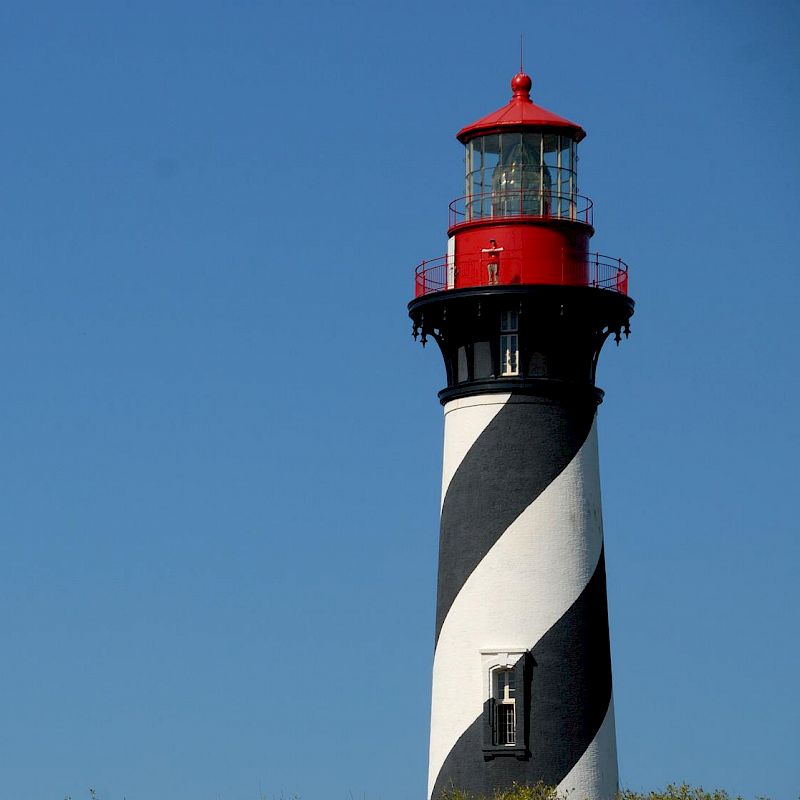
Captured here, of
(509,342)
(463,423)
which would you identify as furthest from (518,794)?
(509,342)

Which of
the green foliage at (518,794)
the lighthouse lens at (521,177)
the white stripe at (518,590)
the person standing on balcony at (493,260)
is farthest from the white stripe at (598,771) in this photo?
the lighthouse lens at (521,177)

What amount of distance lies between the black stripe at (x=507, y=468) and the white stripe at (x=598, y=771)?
2956 millimetres

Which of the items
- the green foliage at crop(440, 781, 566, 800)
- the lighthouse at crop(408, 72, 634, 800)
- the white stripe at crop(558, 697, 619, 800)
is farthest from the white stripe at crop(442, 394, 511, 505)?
the green foliage at crop(440, 781, 566, 800)

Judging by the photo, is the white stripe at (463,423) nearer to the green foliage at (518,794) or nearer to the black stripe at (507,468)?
the black stripe at (507,468)

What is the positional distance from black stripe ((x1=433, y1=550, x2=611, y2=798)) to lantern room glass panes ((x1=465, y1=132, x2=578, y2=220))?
577 centimetres

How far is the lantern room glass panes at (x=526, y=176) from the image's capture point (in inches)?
1770

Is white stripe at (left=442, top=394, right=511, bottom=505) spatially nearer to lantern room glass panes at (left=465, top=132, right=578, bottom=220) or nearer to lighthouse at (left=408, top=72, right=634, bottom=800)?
lighthouse at (left=408, top=72, right=634, bottom=800)

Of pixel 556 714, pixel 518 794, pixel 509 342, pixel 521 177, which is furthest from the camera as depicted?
pixel 521 177

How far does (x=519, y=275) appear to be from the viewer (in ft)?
146

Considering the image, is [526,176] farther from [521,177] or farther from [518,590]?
[518,590]

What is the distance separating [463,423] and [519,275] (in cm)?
234

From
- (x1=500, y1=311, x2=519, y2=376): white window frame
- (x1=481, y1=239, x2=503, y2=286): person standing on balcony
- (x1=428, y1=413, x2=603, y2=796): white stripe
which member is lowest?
(x1=428, y1=413, x2=603, y2=796): white stripe

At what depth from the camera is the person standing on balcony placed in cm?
4450

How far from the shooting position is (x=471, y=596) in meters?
44.0
